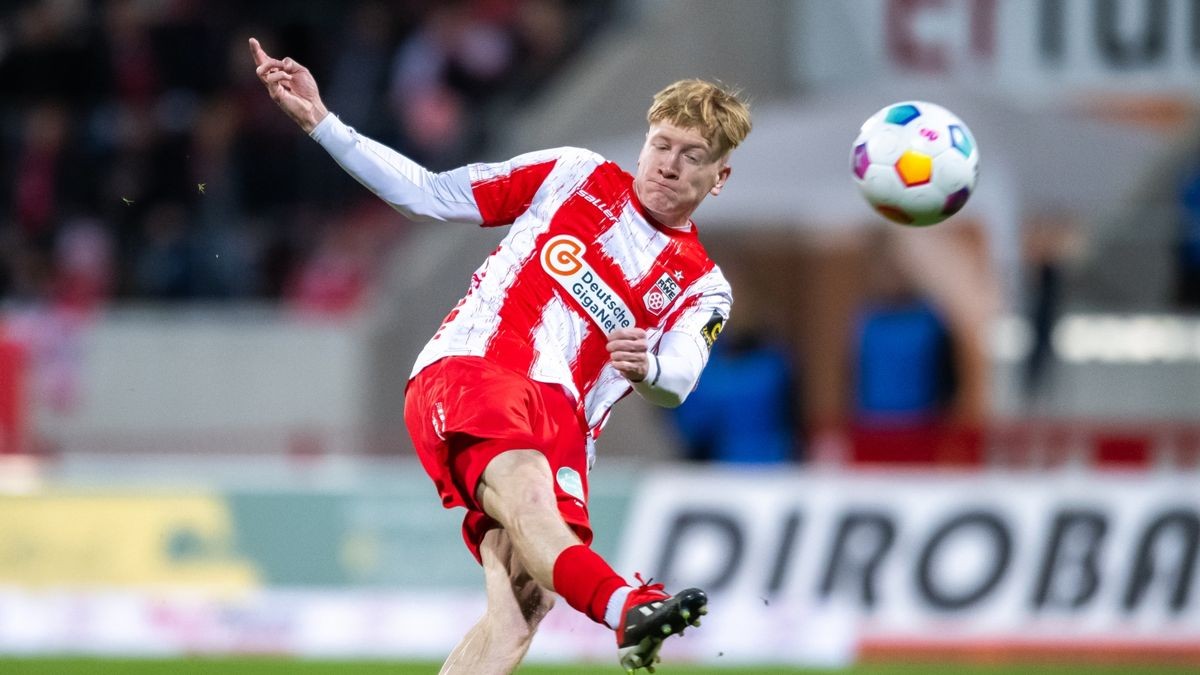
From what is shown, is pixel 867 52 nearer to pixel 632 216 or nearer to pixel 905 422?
pixel 905 422

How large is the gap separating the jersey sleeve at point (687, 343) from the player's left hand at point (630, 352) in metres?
0.05

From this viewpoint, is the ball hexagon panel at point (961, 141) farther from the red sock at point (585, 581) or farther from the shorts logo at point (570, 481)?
the red sock at point (585, 581)

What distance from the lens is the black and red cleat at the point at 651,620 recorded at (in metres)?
5.02

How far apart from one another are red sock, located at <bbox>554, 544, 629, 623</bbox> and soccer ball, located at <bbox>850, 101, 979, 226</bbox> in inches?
67.1

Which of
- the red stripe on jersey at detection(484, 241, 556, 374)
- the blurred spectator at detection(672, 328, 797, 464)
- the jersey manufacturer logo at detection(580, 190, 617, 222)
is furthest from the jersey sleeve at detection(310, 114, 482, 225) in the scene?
the blurred spectator at detection(672, 328, 797, 464)

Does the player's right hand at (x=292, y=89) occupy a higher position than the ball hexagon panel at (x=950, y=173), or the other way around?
the player's right hand at (x=292, y=89)

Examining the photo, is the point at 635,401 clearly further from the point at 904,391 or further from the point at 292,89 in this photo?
the point at 292,89

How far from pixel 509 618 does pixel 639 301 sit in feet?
3.38

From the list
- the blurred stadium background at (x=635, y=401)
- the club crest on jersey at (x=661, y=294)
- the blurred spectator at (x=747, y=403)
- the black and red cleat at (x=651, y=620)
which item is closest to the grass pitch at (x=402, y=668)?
the blurred stadium background at (x=635, y=401)

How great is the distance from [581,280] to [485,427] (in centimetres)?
58

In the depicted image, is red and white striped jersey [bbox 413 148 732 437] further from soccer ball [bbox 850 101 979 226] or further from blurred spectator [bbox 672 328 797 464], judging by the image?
blurred spectator [bbox 672 328 797 464]

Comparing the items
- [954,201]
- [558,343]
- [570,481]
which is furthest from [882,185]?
[570,481]

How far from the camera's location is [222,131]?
48.1ft

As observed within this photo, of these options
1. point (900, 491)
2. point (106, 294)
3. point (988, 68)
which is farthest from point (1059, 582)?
point (106, 294)
